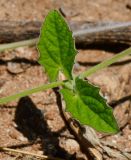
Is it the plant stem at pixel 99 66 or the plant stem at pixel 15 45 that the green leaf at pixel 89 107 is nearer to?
the plant stem at pixel 99 66

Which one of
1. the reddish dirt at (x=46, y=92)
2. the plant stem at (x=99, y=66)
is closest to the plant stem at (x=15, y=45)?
the reddish dirt at (x=46, y=92)

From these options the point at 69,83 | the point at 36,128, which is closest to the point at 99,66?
the point at 69,83

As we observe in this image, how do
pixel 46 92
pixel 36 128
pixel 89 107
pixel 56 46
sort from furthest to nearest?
pixel 46 92 → pixel 36 128 → pixel 56 46 → pixel 89 107

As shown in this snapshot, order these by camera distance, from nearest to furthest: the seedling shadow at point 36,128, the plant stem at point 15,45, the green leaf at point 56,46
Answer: the green leaf at point 56,46, the seedling shadow at point 36,128, the plant stem at point 15,45

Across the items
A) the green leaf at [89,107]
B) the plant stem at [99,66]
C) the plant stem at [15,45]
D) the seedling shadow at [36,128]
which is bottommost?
the seedling shadow at [36,128]

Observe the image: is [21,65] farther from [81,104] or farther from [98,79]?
[81,104]

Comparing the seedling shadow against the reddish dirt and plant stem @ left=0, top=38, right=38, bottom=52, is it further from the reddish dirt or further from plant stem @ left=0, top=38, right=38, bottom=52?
plant stem @ left=0, top=38, right=38, bottom=52

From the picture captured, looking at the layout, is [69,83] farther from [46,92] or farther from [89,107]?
[46,92]
